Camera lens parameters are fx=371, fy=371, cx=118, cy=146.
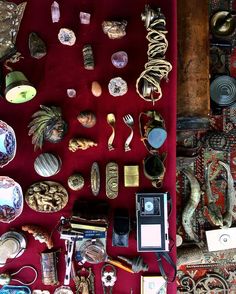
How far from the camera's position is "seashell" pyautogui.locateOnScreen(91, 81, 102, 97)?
1638 mm

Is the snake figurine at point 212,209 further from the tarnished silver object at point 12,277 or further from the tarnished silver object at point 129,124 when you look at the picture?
the tarnished silver object at point 12,277

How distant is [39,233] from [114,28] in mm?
959

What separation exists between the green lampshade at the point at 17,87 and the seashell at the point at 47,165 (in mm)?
272

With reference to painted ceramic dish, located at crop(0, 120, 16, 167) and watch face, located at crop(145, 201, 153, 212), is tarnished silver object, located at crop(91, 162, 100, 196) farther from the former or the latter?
painted ceramic dish, located at crop(0, 120, 16, 167)

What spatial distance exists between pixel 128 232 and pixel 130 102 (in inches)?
22.5

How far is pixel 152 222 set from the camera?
161 centimetres

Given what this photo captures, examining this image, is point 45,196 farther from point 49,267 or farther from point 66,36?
point 66,36

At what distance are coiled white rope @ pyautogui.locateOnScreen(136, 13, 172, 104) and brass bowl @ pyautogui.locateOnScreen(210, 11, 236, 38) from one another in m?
0.72

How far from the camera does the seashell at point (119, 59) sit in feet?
5.37

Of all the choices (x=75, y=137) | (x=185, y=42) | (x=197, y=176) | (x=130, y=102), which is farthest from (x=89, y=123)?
(x=197, y=176)

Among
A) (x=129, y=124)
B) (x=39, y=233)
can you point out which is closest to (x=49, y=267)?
(x=39, y=233)

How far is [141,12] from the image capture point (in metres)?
1.67

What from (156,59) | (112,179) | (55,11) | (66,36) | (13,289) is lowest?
(13,289)

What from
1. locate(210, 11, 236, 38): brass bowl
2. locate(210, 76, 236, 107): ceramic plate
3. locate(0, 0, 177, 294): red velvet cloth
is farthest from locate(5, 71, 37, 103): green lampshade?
locate(210, 11, 236, 38): brass bowl
